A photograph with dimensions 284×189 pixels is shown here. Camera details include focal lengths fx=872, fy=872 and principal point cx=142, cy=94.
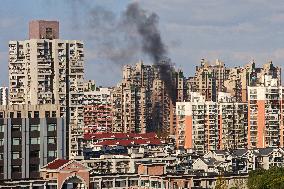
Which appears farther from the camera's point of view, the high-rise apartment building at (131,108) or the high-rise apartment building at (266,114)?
the high-rise apartment building at (131,108)

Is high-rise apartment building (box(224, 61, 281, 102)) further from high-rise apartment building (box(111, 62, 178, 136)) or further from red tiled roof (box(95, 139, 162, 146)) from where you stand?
red tiled roof (box(95, 139, 162, 146))

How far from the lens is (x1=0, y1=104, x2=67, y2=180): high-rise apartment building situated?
2650 centimetres

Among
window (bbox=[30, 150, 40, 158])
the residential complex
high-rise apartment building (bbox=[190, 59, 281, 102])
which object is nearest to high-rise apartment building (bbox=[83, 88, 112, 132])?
the residential complex

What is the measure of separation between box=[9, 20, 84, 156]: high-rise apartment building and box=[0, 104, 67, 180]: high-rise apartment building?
25296mm

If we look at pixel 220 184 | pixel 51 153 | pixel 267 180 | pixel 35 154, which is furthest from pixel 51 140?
pixel 267 180

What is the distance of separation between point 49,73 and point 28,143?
93.0ft

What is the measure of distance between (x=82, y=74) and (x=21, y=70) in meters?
4.09

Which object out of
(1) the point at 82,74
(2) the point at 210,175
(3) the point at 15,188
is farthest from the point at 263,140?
(3) the point at 15,188

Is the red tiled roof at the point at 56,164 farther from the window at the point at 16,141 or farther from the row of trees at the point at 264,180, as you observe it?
the row of trees at the point at 264,180

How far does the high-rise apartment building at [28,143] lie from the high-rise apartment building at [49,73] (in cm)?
2530

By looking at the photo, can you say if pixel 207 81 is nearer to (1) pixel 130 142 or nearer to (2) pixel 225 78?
(2) pixel 225 78

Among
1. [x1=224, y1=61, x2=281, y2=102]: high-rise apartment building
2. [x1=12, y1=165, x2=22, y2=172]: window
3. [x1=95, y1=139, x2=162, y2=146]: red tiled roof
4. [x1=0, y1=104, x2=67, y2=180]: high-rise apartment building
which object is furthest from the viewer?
[x1=224, y1=61, x2=281, y2=102]: high-rise apartment building

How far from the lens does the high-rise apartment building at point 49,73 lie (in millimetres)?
53594

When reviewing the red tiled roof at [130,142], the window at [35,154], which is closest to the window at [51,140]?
the window at [35,154]
